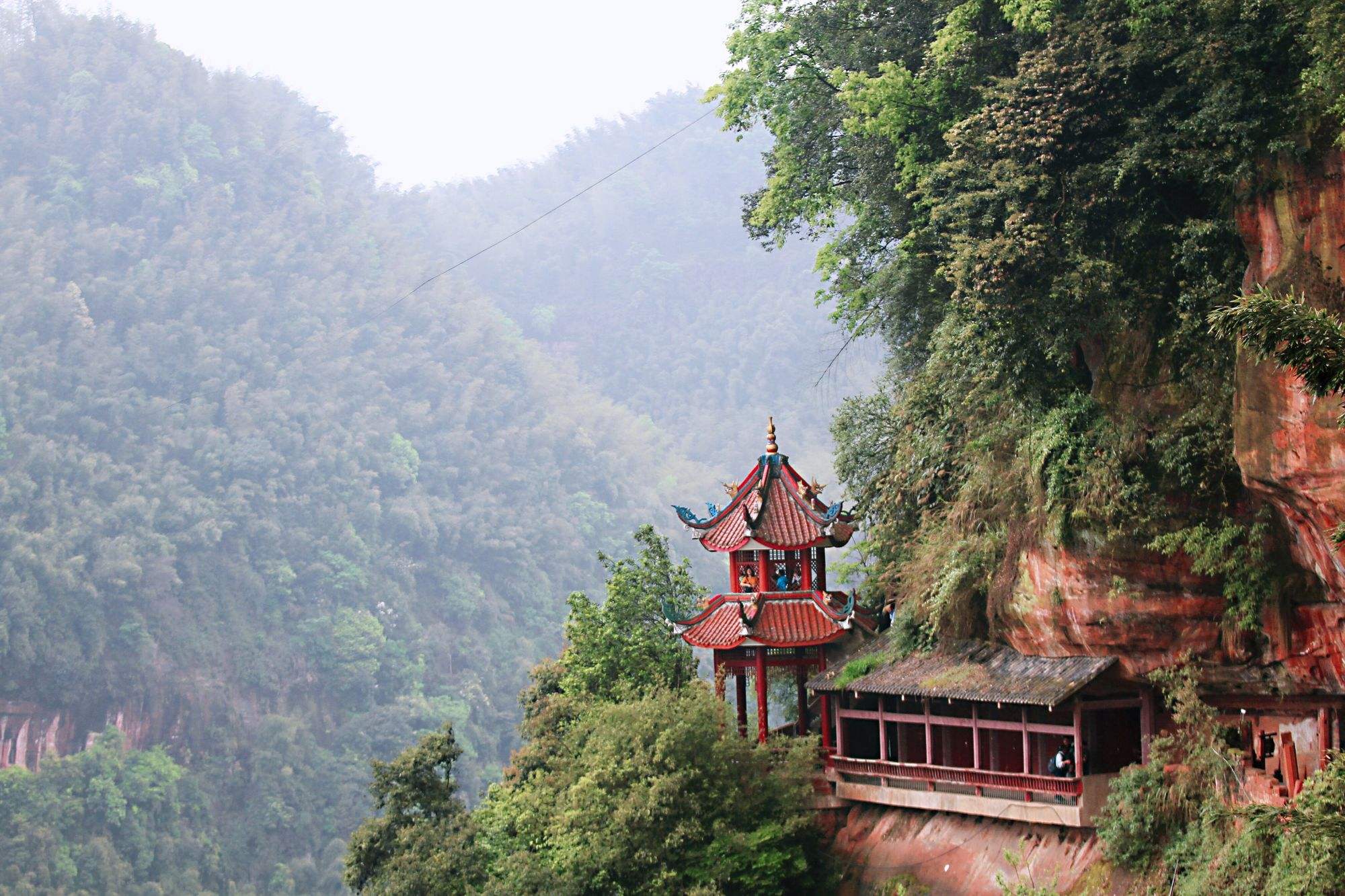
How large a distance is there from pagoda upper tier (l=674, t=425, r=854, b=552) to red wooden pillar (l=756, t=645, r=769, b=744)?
1551mm

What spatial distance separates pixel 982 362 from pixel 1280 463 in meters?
4.68

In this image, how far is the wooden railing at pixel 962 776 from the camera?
17906mm

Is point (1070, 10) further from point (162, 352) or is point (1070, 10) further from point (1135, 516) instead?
point (162, 352)

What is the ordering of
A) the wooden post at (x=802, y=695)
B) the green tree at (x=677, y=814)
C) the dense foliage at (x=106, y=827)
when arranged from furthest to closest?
the dense foliage at (x=106, y=827), the wooden post at (x=802, y=695), the green tree at (x=677, y=814)

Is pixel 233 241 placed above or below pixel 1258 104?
above

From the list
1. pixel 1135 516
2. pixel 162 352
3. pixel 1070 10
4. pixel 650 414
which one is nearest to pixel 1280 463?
pixel 1135 516

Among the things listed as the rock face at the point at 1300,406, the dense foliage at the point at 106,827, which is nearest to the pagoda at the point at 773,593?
the rock face at the point at 1300,406

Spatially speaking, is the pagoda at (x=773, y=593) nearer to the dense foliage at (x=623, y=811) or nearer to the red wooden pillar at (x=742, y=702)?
the red wooden pillar at (x=742, y=702)

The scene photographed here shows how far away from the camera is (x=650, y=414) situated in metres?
103

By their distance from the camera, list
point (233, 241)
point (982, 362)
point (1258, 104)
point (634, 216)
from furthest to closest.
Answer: point (634, 216)
point (233, 241)
point (982, 362)
point (1258, 104)

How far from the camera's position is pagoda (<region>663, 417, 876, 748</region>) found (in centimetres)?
2122

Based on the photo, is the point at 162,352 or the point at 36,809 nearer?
the point at 36,809

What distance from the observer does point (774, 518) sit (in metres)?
22.0

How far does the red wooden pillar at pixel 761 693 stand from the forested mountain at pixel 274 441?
3487cm
